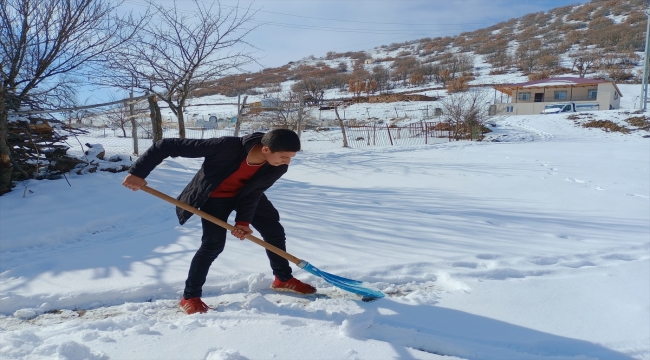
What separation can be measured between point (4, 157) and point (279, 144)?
182 inches

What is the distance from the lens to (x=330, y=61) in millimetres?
77875

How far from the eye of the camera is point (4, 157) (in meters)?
5.09

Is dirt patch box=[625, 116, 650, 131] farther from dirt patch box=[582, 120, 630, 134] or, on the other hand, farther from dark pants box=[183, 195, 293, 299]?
dark pants box=[183, 195, 293, 299]

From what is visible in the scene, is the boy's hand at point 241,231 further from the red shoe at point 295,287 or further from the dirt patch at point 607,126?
the dirt patch at point 607,126

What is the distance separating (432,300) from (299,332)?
2.94ft

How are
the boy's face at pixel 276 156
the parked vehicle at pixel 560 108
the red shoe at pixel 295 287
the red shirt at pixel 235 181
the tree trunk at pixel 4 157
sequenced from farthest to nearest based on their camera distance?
the parked vehicle at pixel 560 108 → the tree trunk at pixel 4 157 → the red shoe at pixel 295 287 → the red shirt at pixel 235 181 → the boy's face at pixel 276 156

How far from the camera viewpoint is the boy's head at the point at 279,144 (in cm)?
221

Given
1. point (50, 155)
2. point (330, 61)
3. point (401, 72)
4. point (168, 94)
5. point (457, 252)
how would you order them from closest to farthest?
1. point (457, 252)
2. point (50, 155)
3. point (168, 94)
4. point (401, 72)
5. point (330, 61)

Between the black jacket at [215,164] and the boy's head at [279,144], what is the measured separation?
11 centimetres

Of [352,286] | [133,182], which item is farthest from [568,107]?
[133,182]

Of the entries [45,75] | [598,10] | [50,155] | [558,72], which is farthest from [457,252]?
[598,10]

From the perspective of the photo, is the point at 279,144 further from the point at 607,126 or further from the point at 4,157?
the point at 607,126

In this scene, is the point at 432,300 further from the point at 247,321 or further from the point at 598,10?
the point at 598,10

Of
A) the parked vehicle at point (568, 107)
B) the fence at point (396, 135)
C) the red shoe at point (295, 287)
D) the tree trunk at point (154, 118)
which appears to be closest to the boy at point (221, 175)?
the red shoe at point (295, 287)
